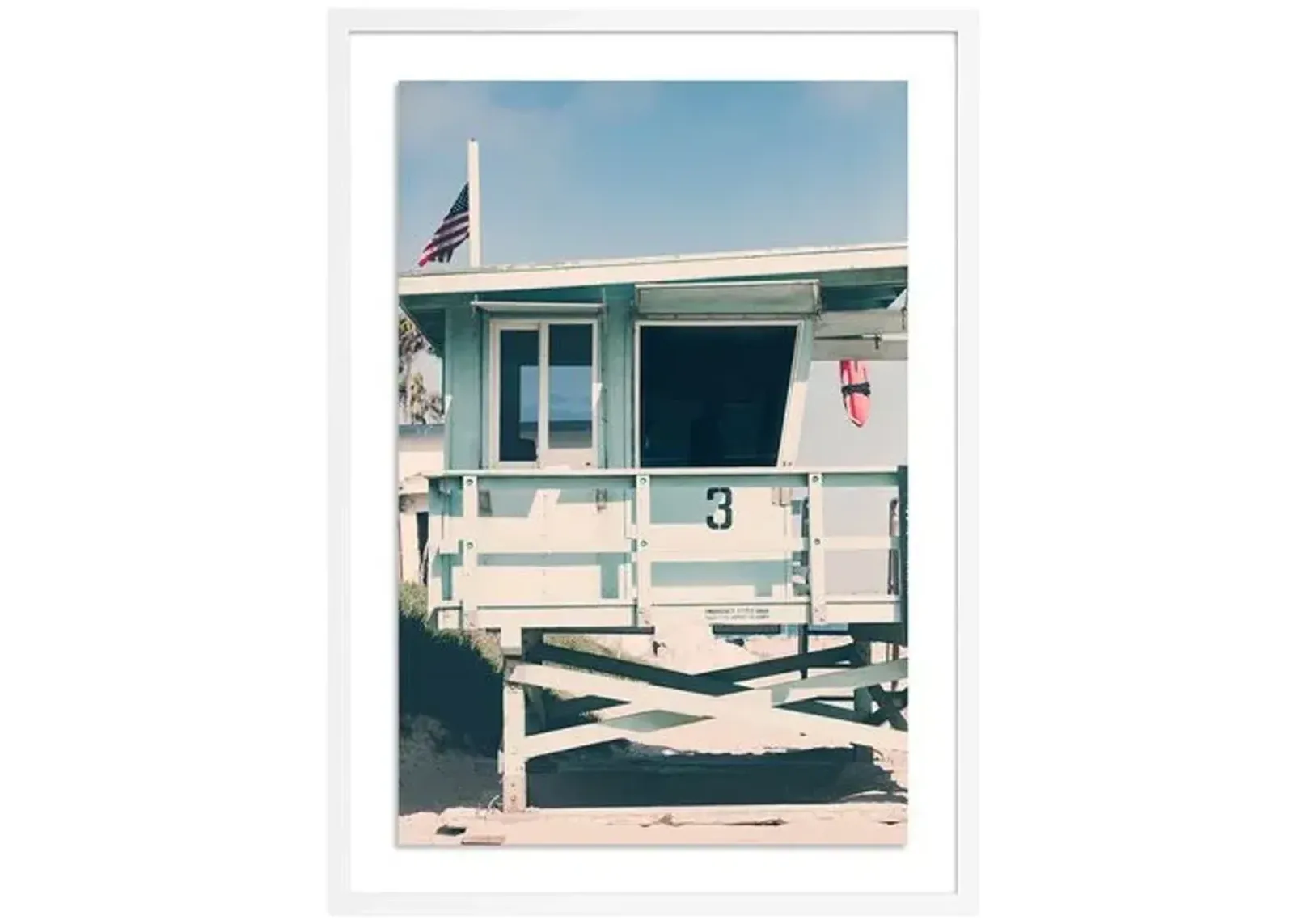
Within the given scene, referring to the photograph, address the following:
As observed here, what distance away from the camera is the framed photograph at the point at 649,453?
552 cm

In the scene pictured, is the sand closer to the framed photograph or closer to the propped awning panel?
the framed photograph

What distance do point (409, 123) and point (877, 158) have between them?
2.07 meters

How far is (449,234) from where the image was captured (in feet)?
19.4

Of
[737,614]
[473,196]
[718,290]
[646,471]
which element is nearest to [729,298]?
[718,290]

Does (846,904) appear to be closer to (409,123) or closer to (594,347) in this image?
(594,347)

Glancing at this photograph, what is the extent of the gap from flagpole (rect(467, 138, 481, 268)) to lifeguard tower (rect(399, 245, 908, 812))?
0.71ft

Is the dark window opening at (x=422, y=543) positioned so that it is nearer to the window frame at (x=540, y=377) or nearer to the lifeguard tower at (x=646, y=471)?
the lifeguard tower at (x=646, y=471)

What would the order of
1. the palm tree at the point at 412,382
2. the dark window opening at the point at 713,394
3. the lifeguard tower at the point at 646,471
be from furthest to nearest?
the dark window opening at the point at 713,394 → the lifeguard tower at the point at 646,471 → the palm tree at the point at 412,382

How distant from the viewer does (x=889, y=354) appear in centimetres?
616

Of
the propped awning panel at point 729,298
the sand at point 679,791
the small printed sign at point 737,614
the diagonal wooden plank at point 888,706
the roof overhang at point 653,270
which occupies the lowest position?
the sand at point 679,791

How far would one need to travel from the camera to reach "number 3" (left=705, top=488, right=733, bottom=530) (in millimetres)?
6344

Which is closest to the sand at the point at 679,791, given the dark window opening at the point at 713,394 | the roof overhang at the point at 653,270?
the dark window opening at the point at 713,394

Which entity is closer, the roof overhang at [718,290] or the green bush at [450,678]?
the green bush at [450,678]

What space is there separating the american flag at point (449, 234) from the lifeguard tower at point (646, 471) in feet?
0.40
